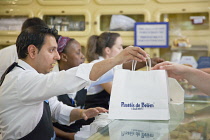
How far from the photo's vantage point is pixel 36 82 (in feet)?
5.02

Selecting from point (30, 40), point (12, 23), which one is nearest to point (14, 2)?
point (12, 23)

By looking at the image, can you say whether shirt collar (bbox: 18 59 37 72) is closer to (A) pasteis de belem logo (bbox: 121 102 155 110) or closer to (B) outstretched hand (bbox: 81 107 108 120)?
(B) outstretched hand (bbox: 81 107 108 120)

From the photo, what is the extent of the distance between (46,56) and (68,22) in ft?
7.36

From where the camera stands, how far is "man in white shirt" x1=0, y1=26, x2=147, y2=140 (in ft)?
4.91

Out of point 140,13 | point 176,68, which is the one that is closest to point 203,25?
point 140,13

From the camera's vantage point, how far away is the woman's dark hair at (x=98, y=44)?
309cm

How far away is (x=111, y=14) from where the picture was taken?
3.79 metres

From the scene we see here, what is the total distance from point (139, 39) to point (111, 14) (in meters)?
0.45

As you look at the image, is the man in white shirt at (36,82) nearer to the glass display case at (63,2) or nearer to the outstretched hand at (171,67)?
the outstretched hand at (171,67)

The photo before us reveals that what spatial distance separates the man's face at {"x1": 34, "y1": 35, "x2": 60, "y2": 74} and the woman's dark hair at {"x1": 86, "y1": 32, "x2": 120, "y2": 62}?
1.28 metres

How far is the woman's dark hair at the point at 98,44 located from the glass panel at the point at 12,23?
4.21ft

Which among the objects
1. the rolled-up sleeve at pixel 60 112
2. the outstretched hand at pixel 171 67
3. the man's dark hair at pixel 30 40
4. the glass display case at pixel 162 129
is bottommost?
the rolled-up sleeve at pixel 60 112

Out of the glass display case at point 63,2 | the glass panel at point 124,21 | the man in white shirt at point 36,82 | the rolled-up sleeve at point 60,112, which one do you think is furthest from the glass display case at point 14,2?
the man in white shirt at point 36,82

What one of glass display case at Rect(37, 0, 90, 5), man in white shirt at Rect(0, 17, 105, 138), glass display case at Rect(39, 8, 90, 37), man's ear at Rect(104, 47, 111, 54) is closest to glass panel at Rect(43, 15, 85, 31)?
glass display case at Rect(39, 8, 90, 37)
